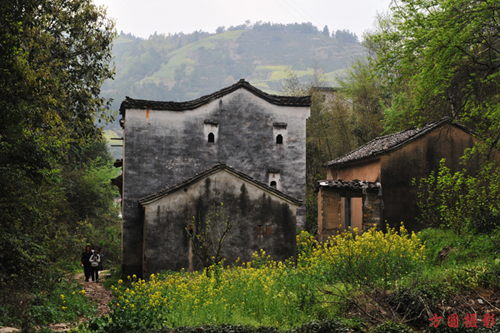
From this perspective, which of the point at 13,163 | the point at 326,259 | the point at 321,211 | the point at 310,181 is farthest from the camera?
the point at 310,181

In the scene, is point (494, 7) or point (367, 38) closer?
point (494, 7)

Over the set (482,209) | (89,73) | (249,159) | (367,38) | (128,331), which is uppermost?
(367,38)

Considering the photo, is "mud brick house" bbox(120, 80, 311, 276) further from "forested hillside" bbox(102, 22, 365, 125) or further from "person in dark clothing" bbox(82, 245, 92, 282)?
"forested hillside" bbox(102, 22, 365, 125)

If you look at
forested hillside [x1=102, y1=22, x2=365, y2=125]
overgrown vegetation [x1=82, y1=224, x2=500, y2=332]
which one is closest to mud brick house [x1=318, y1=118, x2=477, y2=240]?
overgrown vegetation [x1=82, y1=224, x2=500, y2=332]

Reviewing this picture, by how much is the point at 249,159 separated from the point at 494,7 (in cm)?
1248

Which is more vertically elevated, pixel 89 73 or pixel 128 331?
pixel 89 73

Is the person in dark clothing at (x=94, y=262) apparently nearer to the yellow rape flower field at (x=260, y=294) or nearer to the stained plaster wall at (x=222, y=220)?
the stained plaster wall at (x=222, y=220)

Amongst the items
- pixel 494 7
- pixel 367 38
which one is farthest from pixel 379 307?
pixel 367 38

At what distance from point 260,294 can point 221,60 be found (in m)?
169

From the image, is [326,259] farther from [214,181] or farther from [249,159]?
[249,159]

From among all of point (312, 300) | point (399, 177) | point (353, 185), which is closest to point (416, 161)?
point (399, 177)

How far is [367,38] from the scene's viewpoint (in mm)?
33094

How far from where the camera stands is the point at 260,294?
9211 millimetres

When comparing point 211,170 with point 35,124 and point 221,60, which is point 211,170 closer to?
point 35,124
